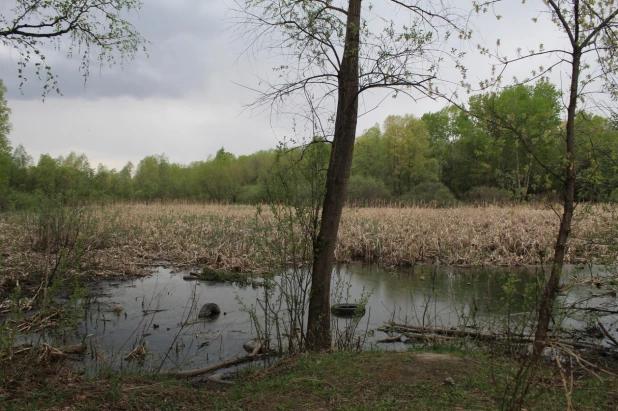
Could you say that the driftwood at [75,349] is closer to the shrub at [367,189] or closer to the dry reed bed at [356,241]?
the dry reed bed at [356,241]

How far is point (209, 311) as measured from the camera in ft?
27.8

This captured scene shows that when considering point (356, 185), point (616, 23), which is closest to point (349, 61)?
point (616, 23)

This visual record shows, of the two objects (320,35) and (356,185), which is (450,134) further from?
(320,35)

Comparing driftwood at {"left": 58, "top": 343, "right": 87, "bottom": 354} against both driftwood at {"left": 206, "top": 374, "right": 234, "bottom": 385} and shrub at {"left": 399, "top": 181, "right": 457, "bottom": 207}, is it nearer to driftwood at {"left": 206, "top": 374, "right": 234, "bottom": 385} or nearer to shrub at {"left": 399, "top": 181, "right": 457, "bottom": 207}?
driftwood at {"left": 206, "top": 374, "right": 234, "bottom": 385}

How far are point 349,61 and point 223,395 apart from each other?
164 inches

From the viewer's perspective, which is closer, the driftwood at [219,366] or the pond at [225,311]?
the driftwood at [219,366]

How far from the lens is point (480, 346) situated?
243 inches

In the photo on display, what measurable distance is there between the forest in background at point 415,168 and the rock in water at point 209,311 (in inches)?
90.0

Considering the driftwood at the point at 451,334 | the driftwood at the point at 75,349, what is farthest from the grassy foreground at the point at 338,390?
the driftwood at the point at 75,349

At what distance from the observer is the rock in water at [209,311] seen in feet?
27.5

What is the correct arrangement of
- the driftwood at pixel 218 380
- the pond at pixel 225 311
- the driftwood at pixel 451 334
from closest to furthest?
1. the driftwood at pixel 218 380
2. the driftwood at pixel 451 334
3. the pond at pixel 225 311

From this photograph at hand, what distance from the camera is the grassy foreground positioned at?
3711 millimetres

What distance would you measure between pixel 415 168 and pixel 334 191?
45780 mm

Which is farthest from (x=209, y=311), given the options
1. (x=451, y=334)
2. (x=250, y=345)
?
(x=451, y=334)
